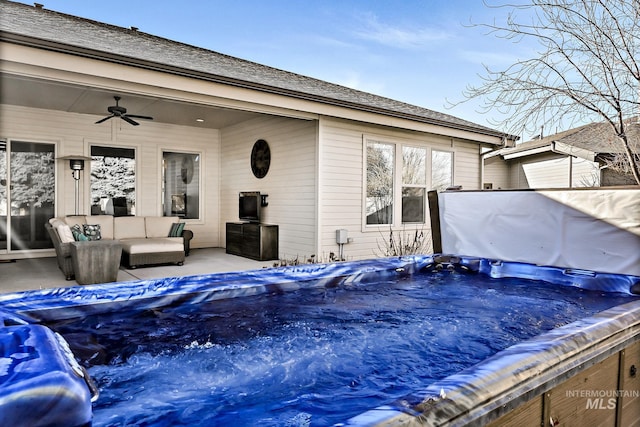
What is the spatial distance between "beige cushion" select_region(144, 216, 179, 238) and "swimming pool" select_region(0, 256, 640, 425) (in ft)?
A: 16.9

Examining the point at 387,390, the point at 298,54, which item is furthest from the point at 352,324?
the point at 298,54

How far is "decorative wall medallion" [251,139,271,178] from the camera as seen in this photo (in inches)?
326

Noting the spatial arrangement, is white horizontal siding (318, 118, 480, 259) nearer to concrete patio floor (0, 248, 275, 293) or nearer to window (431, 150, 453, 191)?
window (431, 150, 453, 191)

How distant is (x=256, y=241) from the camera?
302 inches

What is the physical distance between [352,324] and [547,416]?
1586mm

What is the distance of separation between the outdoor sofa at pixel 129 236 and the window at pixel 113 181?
1117 mm

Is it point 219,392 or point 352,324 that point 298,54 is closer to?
point 352,324

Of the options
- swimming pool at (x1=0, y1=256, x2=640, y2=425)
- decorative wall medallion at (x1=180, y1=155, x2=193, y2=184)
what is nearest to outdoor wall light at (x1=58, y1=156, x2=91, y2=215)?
decorative wall medallion at (x1=180, y1=155, x2=193, y2=184)

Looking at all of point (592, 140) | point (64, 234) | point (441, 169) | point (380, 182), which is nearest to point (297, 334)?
point (64, 234)

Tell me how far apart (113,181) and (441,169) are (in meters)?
6.96

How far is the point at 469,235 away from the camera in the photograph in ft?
15.6

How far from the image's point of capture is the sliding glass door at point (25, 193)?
25.1 feet

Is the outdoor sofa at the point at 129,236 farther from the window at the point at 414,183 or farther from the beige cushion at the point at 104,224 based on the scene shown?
the window at the point at 414,183

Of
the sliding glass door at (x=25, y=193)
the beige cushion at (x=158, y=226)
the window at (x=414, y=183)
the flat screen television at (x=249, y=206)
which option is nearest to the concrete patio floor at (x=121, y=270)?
the sliding glass door at (x=25, y=193)
